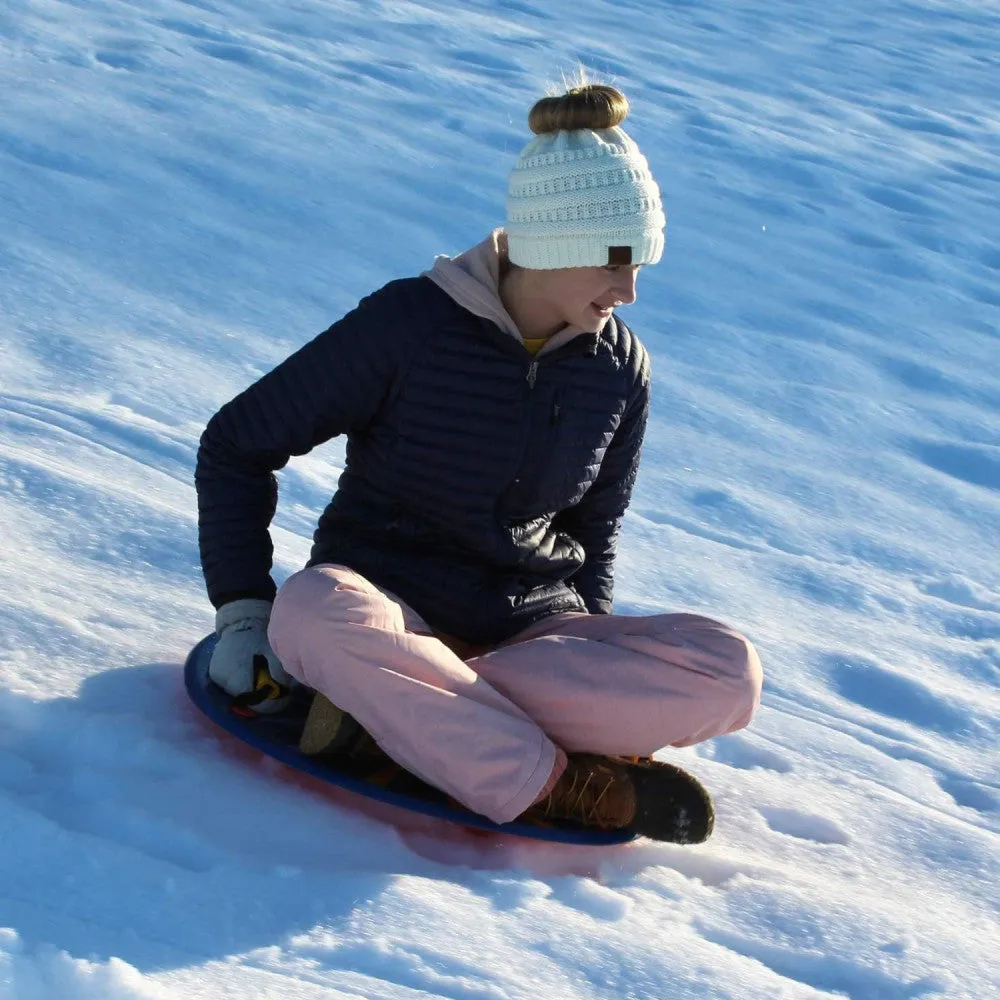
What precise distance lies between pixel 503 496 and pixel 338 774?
0.51 metres

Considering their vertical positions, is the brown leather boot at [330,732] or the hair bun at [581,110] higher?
the hair bun at [581,110]

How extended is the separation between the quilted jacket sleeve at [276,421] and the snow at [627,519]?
23cm

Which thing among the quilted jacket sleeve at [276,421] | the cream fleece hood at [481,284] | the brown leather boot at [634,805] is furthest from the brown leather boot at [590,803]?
the cream fleece hood at [481,284]

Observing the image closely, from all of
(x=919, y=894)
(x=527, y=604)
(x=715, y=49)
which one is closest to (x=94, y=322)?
(x=527, y=604)

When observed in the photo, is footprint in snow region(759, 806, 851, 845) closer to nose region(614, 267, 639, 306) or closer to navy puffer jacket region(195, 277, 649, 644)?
navy puffer jacket region(195, 277, 649, 644)

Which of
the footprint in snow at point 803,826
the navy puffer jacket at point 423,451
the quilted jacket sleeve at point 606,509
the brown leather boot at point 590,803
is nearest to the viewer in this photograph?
the brown leather boot at point 590,803

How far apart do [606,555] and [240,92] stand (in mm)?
3955

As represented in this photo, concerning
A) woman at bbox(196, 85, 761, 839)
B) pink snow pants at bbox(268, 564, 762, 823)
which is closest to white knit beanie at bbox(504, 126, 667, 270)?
woman at bbox(196, 85, 761, 839)

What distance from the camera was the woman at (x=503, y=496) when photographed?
2.13 m

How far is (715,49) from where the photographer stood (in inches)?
326

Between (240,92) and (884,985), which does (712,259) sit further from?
(884,985)

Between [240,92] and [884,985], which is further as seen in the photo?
[240,92]

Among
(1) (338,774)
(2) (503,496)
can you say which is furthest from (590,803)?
(2) (503,496)

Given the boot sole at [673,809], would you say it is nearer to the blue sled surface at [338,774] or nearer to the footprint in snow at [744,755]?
the blue sled surface at [338,774]
